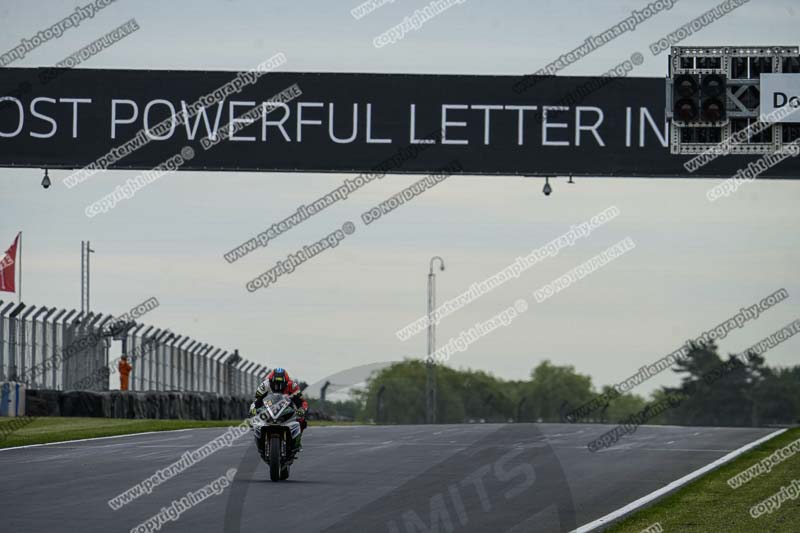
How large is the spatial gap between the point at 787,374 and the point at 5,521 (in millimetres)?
152391

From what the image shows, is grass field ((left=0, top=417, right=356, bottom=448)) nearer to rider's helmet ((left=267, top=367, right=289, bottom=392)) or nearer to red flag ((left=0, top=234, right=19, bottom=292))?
red flag ((left=0, top=234, right=19, bottom=292))

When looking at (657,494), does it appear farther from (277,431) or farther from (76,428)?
(76,428)

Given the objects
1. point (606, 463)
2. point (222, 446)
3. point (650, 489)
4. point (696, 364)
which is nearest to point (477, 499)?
point (650, 489)

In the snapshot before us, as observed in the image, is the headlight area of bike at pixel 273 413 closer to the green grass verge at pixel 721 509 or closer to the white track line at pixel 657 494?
the white track line at pixel 657 494

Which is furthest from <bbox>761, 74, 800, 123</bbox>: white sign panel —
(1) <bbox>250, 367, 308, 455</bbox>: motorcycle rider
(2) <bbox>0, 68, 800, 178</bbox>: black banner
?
(1) <bbox>250, 367, 308, 455</bbox>: motorcycle rider

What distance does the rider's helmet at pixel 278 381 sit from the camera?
18.1 m

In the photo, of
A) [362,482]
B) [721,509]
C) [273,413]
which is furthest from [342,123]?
[721,509]

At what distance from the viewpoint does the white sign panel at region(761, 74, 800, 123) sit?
22781mm

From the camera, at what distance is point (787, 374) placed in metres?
158

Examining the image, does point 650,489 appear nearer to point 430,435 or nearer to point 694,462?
point 694,462

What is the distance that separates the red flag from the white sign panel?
20.8 m

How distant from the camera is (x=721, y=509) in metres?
15.3

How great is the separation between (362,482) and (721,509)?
182 inches

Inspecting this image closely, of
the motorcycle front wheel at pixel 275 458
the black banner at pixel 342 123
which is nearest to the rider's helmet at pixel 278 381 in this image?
the motorcycle front wheel at pixel 275 458
